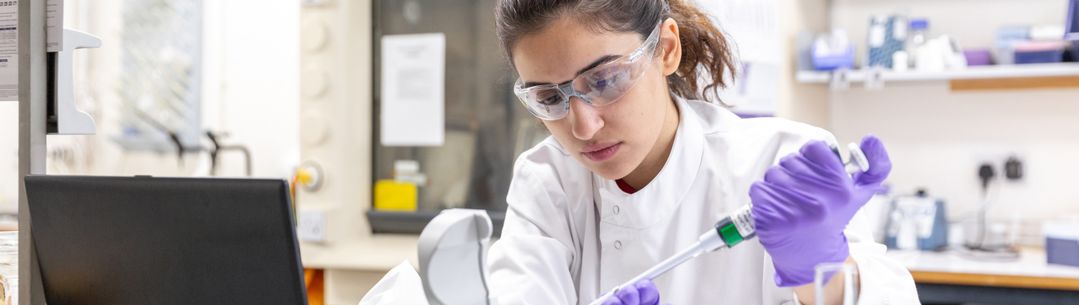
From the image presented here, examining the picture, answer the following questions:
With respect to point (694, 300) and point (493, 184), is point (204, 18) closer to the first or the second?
point (493, 184)

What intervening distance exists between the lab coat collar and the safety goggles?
0.19m

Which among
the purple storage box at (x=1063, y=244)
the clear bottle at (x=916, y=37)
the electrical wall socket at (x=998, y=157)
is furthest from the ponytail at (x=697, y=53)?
the electrical wall socket at (x=998, y=157)

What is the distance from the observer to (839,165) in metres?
1.04

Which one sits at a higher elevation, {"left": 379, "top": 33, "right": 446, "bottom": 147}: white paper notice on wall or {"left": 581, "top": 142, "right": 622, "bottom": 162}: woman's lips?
{"left": 379, "top": 33, "right": 446, "bottom": 147}: white paper notice on wall

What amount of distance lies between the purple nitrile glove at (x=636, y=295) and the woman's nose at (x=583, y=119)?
0.26 metres

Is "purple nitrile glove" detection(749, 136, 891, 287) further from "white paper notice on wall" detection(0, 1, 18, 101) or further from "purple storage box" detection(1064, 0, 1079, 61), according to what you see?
"purple storage box" detection(1064, 0, 1079, 61)

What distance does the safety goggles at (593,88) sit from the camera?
123 centimetres

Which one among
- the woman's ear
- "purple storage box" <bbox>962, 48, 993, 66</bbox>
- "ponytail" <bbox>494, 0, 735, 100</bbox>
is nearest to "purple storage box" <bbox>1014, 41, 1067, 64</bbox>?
"purple storage box" <bbox>962, 48, 993, 66</bbox>

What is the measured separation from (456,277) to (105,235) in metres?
0.43

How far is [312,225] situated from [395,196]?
0.33 m

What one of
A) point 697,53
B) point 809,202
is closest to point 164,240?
point 809,202

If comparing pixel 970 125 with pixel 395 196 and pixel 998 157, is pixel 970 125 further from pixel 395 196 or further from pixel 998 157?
pixel 395 196

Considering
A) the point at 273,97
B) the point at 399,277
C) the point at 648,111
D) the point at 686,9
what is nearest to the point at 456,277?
the point at 399,277

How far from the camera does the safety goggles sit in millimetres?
1229
